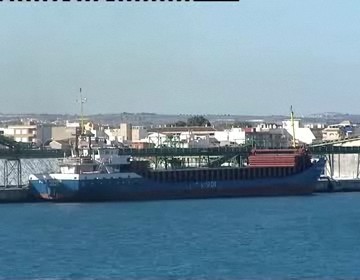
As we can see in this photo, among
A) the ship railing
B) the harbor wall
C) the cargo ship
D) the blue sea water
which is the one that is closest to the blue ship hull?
the cargo ship

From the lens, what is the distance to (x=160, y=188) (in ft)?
122

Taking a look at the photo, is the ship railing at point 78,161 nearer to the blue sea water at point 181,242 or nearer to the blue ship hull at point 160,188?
the blue ship hull at point 160,188

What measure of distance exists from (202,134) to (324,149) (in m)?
21.8

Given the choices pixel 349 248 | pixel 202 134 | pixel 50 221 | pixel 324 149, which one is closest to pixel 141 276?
pixel 349 248

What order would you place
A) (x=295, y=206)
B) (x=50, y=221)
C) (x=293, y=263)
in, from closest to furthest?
(x=293, y=263)
(x=50, y=221)
(x=295, y=206)

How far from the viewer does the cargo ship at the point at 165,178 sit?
35469 millimetres

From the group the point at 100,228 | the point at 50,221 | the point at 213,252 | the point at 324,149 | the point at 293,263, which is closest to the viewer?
the point at 293,263

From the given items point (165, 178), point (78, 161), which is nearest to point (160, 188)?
point (165, 178)

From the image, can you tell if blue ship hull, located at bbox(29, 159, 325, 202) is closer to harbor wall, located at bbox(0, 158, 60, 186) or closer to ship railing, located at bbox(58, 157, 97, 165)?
ship railing, located at bbox(58, 157, 97, 165)

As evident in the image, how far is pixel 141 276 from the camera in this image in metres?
16.7

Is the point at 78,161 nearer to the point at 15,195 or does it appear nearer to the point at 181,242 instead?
the point at 15,195

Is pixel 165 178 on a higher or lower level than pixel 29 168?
lower

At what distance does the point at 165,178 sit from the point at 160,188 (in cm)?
53

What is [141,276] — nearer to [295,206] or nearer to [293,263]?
[293,263]
